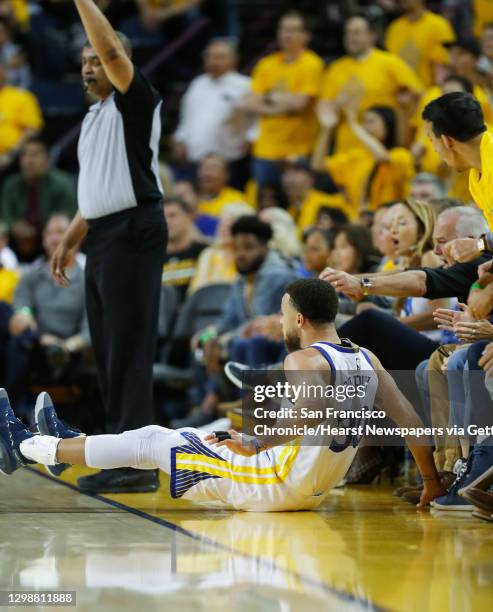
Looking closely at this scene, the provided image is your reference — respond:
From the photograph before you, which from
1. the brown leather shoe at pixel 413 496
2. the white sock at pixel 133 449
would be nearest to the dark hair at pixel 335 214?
the brown leather shoe at pixel 413 496

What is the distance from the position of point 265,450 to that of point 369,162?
17.5 feet

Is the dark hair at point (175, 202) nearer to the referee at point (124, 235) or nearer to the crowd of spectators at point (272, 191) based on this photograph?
the crowd of spectators at point (272, 191)

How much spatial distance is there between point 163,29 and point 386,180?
5.49 meters

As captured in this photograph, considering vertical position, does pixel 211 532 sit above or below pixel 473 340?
below

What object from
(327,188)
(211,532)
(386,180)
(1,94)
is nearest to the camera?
(211,532)

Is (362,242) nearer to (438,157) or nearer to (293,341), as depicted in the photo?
(293,341)

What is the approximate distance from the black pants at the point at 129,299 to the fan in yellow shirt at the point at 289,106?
5406mm

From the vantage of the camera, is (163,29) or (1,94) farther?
(163,29)

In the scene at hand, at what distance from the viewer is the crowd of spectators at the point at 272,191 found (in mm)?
6109

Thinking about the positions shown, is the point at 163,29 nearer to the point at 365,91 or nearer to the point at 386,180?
the point at 365,91

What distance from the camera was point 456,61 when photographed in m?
9.51

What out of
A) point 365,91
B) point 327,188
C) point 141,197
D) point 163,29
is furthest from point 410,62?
point 141,197

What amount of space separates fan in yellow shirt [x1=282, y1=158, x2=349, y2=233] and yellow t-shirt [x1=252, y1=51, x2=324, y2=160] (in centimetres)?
72

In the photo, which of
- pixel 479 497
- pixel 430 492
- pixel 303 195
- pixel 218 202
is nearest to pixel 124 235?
pixel 430 492
